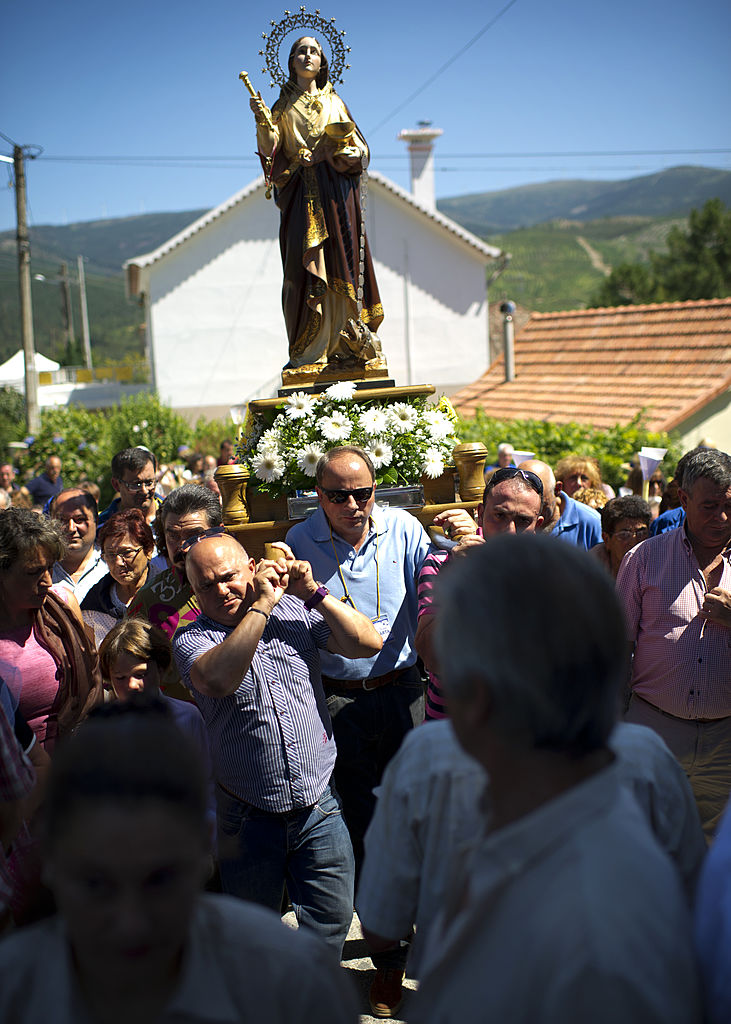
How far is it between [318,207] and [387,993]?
4329mm

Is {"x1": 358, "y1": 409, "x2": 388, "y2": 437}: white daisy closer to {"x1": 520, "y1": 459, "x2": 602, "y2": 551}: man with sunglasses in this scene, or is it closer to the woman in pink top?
{"x1": 520, "y1": 459, "x2": 602, "y2": 551}: man with sunglasses

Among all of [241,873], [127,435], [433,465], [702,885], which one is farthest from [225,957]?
[127,435]

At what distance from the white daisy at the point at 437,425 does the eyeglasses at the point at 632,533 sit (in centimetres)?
112

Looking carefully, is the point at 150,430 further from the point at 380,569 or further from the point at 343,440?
the point at 380,569

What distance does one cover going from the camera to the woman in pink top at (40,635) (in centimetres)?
324

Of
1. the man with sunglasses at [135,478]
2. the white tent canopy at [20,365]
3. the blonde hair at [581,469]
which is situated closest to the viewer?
the man with sunglasses at [135,478]

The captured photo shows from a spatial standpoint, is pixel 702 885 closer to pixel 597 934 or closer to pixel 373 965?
pixel 597 934

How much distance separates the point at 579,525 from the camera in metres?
5.16

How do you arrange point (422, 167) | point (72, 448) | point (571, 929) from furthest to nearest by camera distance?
point (422, 167), point (72, 448), point (571, 929)

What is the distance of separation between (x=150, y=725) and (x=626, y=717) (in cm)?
291

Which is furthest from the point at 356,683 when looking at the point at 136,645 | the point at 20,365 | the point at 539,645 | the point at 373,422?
the point at 20,365

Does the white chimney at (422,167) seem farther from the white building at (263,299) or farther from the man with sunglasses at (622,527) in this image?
the man with sunglasses at (622,527)

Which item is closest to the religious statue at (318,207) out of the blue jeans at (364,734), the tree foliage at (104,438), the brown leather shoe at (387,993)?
the blue jeans at (364,734)

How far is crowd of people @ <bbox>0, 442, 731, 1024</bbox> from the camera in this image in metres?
1.24
